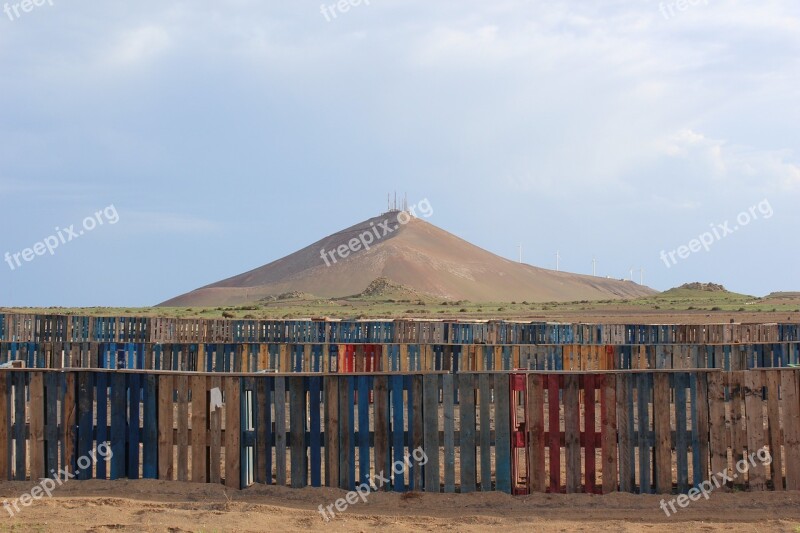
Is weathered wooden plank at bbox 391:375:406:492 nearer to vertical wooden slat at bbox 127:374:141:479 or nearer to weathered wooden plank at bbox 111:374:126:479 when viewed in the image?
vertical wooden slat at bbox 127:374:141:479

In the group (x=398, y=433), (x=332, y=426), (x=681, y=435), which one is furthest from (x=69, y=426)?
(x=681, y=435)

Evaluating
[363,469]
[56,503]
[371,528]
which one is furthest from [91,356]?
[371,528]

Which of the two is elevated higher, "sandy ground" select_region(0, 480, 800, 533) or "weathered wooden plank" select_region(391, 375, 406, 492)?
"weathered wooden plank" select_region(391, 375, 406, 492)

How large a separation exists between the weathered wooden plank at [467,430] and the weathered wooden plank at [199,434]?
2617 mm

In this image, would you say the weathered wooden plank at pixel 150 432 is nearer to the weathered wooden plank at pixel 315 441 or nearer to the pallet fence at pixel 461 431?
the pallet fence at pixel 461 431

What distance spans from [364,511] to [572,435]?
2218mm

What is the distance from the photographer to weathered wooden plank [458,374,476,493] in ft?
26.0

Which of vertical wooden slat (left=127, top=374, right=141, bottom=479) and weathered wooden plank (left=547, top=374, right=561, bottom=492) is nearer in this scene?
weathered wooden plank (left=547, top=374, right=561, bottom=492)

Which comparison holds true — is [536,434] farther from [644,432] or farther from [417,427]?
[417,427]

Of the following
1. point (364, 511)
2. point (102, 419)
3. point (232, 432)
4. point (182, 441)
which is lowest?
point (364, 511)

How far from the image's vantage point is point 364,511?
7.45m

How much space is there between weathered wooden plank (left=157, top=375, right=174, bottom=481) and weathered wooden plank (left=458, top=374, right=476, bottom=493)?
299 centimetres

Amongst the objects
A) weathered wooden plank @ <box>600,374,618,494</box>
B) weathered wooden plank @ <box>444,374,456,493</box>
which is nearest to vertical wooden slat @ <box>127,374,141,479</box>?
weathered wooden plank @ <box>444,374,456,493</box>

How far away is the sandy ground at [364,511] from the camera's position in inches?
271
